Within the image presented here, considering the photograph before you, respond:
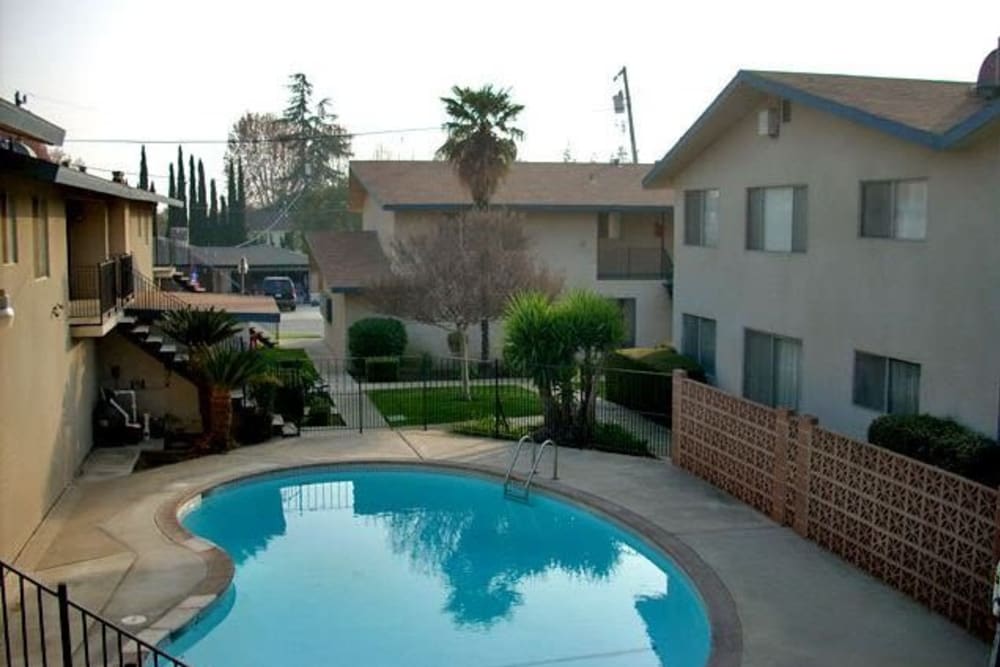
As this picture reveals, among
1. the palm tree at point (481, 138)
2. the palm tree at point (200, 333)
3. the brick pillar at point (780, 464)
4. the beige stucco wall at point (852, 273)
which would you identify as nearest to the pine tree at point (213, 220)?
the palm tree at point (481, 138)

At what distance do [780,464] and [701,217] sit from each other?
9.48 metres

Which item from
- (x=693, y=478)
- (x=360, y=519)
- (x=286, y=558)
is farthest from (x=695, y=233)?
(x=286, y=558)

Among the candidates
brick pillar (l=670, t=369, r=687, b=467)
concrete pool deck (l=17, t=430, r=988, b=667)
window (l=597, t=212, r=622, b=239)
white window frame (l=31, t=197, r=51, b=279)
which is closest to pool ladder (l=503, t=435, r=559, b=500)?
concrete pool deck (l=17, t=430, r=988, b=667)

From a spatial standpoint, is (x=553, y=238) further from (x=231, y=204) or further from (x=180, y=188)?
(x=231, y=204)

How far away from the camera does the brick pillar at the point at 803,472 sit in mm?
13078

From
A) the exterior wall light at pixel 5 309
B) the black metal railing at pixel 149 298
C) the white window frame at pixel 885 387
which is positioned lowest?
the white window frame at pixel 885 387

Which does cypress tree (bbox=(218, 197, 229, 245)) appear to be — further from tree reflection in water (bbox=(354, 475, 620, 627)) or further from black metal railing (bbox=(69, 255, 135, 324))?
tree reflection in water (bbox=(354, 475, 620, 627))

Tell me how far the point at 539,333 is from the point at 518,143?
38.9 feet

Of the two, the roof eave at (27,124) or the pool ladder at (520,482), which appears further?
the pool ladder at (520,482)

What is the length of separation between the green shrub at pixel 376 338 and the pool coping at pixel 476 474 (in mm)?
9975


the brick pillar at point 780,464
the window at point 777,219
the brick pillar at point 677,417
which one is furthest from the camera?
the window at point 777,219

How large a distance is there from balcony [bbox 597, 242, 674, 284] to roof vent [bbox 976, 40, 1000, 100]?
1680 centimetres

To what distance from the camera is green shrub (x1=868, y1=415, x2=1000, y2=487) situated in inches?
523

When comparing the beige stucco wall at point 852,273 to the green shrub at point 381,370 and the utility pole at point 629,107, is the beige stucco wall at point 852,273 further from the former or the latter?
the utility pole at point 629,107
